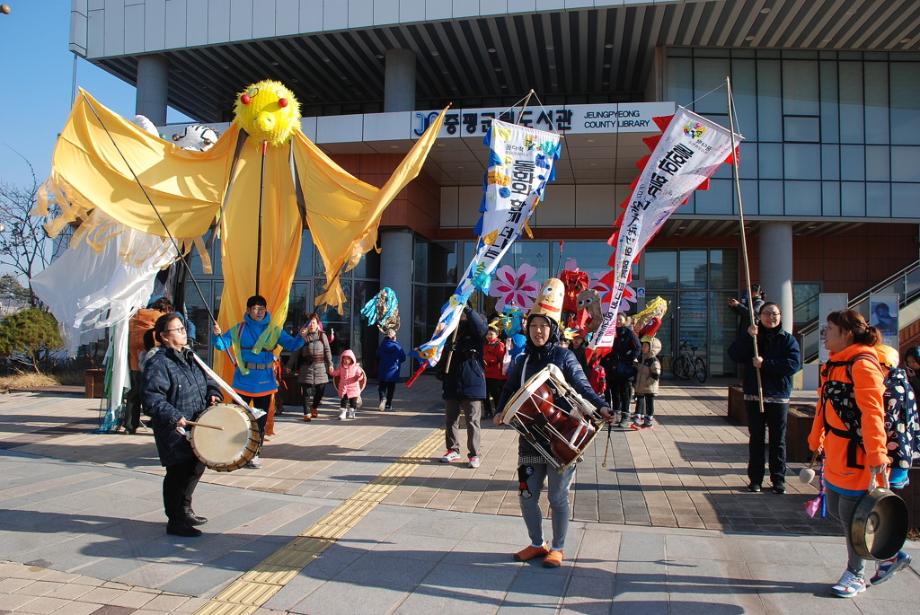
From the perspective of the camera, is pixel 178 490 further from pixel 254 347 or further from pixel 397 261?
pixel 397 261

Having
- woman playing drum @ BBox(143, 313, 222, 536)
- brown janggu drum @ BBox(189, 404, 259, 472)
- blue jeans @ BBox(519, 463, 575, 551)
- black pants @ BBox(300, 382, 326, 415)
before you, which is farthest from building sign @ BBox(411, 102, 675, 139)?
blue jeans @ BBox(519, 463, 575, 551)

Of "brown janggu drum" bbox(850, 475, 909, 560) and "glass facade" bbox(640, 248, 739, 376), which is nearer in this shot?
"brown janggu drum" bbox(850, 475, 909, 560)

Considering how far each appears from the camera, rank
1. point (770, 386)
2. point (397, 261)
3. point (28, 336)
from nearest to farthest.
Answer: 1. point (770, 386)
2. point (28, 336)
3. point (397, 261)

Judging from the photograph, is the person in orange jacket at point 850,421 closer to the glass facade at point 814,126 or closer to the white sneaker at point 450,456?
the white sneaker at point 450,456

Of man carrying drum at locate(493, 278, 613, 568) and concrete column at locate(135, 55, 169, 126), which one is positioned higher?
concrete column at locate(135, 55, 169, 126)

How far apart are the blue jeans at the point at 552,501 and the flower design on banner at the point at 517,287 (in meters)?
9.62

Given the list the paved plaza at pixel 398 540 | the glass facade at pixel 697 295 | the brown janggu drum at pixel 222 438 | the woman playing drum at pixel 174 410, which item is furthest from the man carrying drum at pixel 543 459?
the glass facade at pixel 697 295

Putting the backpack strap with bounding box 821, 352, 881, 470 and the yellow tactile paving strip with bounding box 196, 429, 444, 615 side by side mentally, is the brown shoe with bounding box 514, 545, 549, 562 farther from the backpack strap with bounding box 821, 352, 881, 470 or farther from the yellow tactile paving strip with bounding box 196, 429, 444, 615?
the backpack strap with bounding box 821, 352, 881, 470

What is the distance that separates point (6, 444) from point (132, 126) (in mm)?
4430

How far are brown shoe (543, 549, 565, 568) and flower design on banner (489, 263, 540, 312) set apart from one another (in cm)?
970

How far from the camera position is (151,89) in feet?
67.4

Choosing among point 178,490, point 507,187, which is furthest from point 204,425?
point 507,187

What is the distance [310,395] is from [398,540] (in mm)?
6506

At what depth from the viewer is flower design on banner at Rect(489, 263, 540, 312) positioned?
46.6ft
